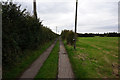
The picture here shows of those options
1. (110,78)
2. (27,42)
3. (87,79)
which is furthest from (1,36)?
(110,78)

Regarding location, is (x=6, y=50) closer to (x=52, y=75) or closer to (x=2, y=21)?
(x=2, y=21)

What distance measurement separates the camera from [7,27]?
5.43 metres

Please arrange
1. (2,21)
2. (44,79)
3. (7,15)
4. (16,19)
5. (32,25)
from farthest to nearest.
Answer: (32,25), (16,19), (7,15), (2,21), (44,79)

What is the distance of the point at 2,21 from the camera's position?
17.2 feet

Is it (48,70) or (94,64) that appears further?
(94,64)

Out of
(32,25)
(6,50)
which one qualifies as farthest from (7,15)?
(32,25)

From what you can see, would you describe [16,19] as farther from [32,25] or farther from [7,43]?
[32,25]

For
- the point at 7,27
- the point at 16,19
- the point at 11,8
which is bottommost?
the point at 7,27

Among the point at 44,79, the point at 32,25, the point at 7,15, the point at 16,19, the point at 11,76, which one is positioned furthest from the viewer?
the point at 32,25

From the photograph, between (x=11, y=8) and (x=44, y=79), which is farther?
(x=11, y=8)

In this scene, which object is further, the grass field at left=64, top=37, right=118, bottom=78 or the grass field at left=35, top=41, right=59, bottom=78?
the grass field at left=64, top=37, right=118, bottom=78

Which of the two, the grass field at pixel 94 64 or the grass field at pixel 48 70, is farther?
the grass field at pixel 94 64

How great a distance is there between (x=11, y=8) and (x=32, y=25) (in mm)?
3903

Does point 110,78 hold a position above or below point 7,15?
below
